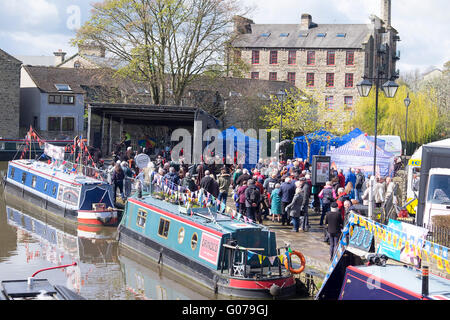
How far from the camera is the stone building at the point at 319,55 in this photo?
56.6 metres

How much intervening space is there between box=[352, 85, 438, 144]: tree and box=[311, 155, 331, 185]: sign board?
28.4m

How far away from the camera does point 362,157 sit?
92.8ft

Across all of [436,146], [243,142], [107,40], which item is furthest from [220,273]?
[107,40]

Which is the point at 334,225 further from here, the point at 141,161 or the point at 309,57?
the point at 309,57

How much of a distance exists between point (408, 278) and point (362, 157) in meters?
18.6

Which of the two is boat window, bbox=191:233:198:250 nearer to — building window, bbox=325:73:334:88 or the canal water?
the canal water

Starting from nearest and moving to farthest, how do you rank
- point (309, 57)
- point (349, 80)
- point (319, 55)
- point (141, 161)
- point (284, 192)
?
1. point (284, 192)
2. point (141, 161)
3. point (319, 55)
4. point (349, 80)
5. point (309, 57)

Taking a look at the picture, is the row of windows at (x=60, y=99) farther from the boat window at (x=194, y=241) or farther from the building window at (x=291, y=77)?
the boat window at (x=194, y=241)

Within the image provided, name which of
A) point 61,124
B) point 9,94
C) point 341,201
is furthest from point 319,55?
point 341,201

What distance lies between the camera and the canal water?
14.5 m

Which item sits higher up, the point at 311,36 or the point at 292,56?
the point at 311,36

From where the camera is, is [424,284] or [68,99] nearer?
[424,284]

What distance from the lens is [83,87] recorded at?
51938mm
